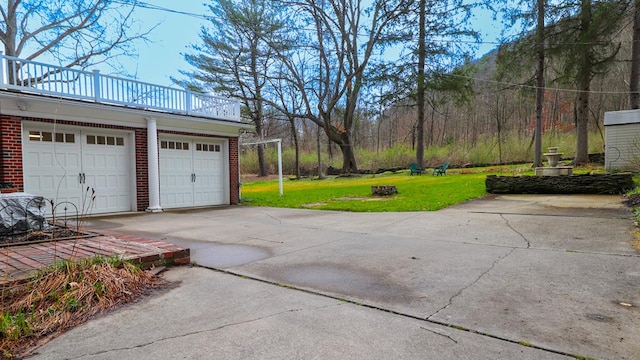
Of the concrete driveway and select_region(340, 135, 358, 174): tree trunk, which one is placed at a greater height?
select_region(340, 135, 358, 174): tree trunk

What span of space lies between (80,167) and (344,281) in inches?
340

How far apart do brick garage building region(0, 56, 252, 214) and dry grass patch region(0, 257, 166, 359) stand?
3.61 meters

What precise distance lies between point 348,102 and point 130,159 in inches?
736

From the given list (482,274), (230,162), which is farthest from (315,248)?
(230,162)

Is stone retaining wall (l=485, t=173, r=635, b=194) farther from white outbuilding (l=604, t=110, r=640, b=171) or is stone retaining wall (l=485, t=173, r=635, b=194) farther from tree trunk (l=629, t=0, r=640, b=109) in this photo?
tree trunk (l=629, t=0, r=640, b=109)

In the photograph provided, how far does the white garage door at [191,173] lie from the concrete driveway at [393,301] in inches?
230

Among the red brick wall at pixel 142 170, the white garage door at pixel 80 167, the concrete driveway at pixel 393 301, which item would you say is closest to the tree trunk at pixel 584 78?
the concrete driveway at pixel 393 301

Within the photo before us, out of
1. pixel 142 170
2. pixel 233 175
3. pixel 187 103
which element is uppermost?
pixel 187 103

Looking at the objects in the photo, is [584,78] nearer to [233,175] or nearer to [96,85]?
[233,175]

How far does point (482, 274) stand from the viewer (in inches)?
146

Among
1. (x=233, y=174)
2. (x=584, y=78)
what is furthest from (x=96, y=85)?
(x=584, y=78)

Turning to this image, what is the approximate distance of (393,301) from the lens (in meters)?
3.03

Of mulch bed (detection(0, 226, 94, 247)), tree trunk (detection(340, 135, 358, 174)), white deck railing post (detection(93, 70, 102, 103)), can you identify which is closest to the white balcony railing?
white deck railing post (detection(93, 70, 102, 103))

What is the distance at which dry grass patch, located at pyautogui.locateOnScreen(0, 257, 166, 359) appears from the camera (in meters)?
2.48
